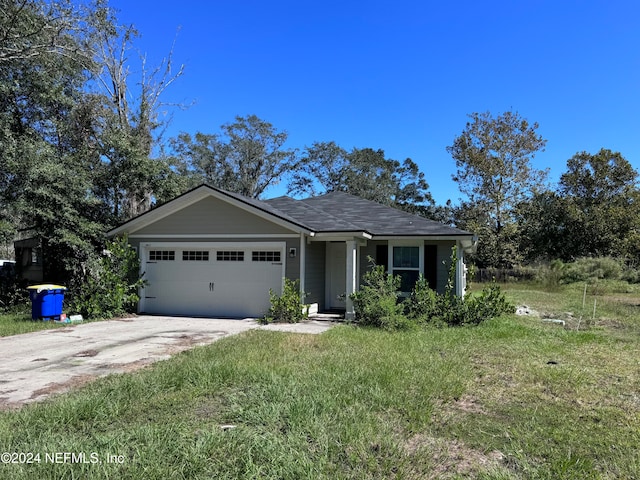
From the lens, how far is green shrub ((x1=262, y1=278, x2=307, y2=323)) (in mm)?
11102

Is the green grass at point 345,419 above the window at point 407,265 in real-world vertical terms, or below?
below

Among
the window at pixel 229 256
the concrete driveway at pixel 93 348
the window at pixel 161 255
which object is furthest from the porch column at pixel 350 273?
the window at pixel 161 255

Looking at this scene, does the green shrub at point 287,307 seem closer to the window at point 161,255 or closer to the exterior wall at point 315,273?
the exterior wall at point 315,273

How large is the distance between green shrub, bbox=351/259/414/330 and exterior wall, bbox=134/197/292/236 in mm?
2663

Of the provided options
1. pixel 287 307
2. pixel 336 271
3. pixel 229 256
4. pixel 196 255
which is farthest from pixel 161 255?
pixel 336 271

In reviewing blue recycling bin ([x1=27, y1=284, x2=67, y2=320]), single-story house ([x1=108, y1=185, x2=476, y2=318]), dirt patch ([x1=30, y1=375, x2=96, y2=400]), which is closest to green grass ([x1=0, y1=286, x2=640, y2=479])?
dirt patch ([x1=30, y1=375, x2=96, y2=400])

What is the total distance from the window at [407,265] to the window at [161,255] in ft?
21.2

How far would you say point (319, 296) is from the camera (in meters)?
13.1

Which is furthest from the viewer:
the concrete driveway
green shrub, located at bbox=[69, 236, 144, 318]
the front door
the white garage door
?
the front door

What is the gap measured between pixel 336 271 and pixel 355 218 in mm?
1848

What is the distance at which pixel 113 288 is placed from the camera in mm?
11906

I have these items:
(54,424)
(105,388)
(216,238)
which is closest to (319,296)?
(216,238)

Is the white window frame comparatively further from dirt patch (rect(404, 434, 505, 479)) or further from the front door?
dirt patch (rect(404, 434, 505, 479))

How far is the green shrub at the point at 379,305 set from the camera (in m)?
9.75
